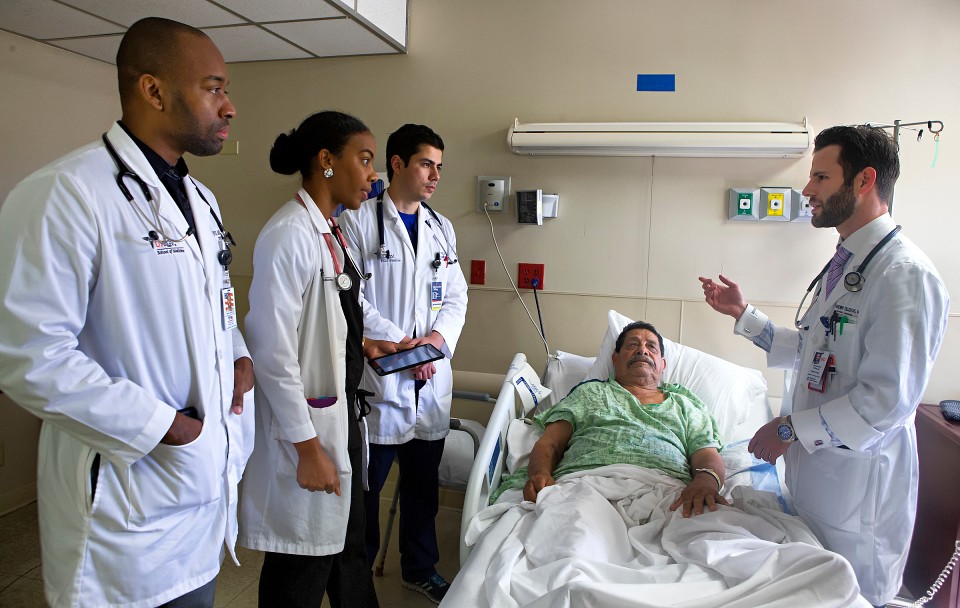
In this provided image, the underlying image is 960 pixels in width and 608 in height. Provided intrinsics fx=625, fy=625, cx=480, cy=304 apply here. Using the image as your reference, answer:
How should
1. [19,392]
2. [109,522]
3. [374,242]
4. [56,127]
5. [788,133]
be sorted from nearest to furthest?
[19,392] → [109,522] → [374,242] → [788,133] → [56,127]

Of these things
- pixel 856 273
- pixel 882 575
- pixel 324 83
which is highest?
pixel 324 83

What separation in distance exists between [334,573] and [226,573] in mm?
987

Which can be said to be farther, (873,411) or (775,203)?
(775,203)

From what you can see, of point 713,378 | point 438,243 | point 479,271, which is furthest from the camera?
point 479,271

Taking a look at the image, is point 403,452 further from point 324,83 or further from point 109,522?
point 324,83

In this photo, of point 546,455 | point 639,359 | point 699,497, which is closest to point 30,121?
point 546,455

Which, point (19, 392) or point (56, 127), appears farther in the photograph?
point (56, 127)

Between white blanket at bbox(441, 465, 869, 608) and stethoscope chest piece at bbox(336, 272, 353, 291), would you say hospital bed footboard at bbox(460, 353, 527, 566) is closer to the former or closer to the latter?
white blanket at bbox(441, 465, 869, 608)

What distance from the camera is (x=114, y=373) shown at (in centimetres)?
121

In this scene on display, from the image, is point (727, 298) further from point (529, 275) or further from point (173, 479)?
point (173, 479)

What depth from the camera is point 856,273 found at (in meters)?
1.61

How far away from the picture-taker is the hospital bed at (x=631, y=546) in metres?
1.29

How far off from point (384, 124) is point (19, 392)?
2327mm

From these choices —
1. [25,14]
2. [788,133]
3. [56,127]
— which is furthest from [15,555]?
[788,133]
